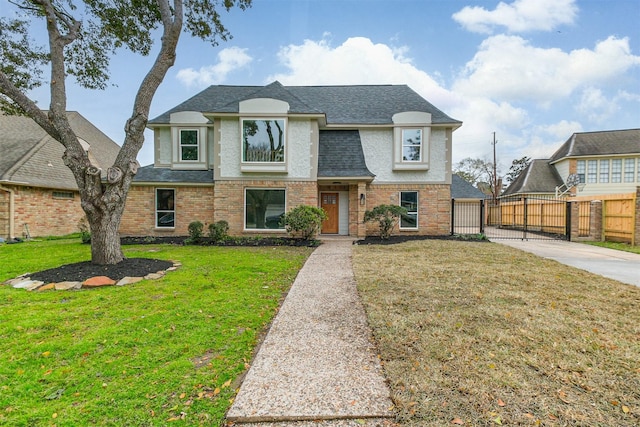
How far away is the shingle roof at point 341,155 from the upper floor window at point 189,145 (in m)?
6.10

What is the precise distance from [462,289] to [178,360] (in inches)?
188

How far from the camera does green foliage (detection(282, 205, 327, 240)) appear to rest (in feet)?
36.9

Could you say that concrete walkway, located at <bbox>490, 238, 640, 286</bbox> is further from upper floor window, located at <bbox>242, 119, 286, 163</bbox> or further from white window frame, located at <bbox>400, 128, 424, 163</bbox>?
upper floor window, located at <bbox>242, 119, 286, 163</bbox>

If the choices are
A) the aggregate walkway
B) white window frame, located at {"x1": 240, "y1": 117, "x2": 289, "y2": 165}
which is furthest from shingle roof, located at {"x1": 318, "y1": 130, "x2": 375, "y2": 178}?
the aggregate walkway

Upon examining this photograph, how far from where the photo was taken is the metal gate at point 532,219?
1395 centimetres

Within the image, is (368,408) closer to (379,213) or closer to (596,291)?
(596,291)

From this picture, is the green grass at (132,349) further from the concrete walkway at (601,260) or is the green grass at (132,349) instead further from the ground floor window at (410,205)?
the ground floor window at (410,205)

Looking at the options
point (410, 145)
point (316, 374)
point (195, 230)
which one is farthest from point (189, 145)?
point (316, 374)

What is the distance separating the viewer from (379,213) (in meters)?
12.0

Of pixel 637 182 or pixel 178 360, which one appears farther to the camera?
pixel 637 182

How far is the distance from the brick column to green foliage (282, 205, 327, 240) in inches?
463

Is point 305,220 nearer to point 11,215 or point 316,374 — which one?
point 316,374

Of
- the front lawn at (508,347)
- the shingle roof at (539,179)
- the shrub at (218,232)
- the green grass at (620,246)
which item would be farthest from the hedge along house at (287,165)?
the shingle roof at (539,179)

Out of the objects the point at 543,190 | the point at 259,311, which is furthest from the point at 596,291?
the point at 543,190
